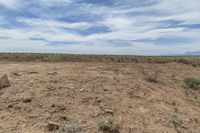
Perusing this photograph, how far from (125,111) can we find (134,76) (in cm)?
421

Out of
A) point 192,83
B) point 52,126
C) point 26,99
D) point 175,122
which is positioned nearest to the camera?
point 52,126

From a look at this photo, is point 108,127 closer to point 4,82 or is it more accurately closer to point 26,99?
point 26,99

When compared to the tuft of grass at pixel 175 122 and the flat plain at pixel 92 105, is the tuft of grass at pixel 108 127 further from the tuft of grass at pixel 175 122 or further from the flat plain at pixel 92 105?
the tuft of grass at pixel 175 122

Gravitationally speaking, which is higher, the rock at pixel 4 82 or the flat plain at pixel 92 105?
the rock at pixel 4 82

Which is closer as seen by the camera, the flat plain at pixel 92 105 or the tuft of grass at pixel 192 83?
the flat plain at pixel 92 105

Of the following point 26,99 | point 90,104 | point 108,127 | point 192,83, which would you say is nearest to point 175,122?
point 108,127

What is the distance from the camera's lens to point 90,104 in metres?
9.77

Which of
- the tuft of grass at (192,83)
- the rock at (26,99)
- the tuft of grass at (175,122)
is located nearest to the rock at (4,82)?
the rock at (26,99)

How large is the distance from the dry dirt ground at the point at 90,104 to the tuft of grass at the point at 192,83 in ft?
4.39

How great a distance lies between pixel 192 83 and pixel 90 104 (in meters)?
6.66

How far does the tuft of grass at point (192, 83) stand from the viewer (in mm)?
14556

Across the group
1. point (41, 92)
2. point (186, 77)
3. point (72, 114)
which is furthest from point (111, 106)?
point (186, 77)

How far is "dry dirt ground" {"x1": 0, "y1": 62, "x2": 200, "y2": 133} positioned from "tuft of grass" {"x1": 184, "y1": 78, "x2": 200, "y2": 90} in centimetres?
134

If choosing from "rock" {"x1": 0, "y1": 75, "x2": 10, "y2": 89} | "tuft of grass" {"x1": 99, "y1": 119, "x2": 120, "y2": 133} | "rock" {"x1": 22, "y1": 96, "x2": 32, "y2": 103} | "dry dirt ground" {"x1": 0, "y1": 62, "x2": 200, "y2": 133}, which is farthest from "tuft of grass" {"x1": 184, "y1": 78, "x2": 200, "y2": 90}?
"rock" {"x1": 0, "y1": 75, "x2": 10, "y2": 89}
